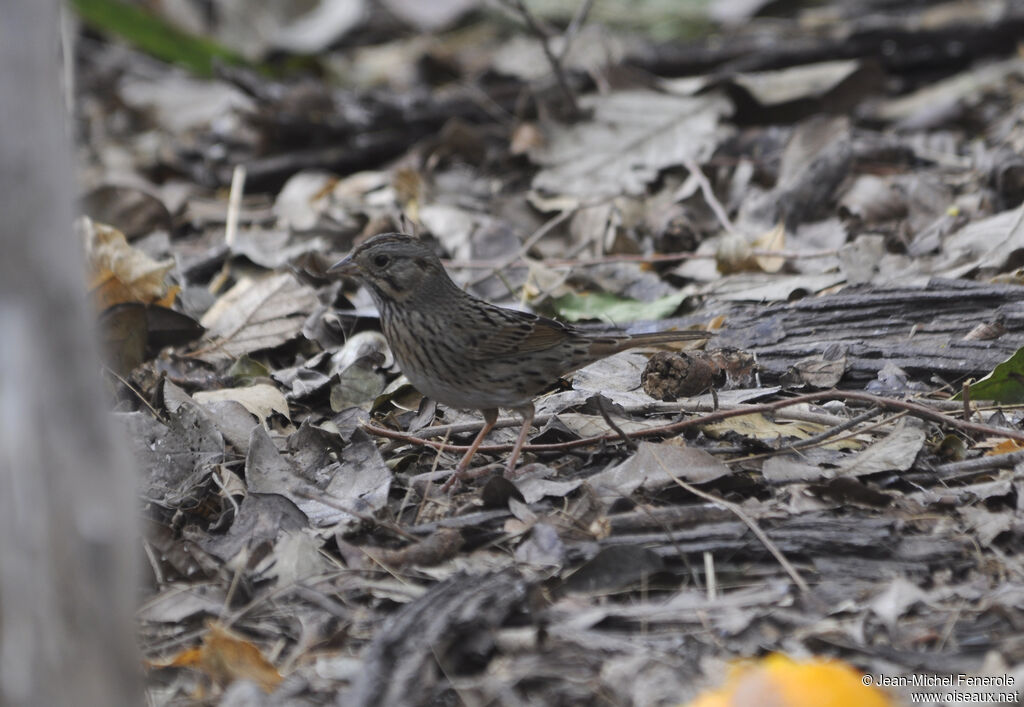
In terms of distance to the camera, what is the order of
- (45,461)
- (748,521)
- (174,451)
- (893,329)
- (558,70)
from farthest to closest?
(558,70)
(893,329)
(174,451)
(748,521)
(45,461)

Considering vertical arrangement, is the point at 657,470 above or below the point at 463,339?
below

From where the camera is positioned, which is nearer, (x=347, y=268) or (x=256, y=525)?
(x=256, y=525)

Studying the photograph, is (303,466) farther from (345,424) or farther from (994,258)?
(994,258)

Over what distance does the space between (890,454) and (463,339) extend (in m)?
1.78

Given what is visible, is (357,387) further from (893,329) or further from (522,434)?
(893,329)

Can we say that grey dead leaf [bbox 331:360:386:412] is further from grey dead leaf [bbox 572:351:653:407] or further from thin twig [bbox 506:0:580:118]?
thin twig [bbox 506:0:580:118]

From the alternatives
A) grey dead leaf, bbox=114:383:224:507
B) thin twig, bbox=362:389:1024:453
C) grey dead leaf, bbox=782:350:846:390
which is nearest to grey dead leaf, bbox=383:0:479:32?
grey dead leaf, bbox=782:350:846:390

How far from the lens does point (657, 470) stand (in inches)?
154

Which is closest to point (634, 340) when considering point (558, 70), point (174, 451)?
point (174, 451)

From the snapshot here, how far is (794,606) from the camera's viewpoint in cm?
317

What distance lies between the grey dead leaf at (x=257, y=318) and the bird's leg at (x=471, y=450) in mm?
1259

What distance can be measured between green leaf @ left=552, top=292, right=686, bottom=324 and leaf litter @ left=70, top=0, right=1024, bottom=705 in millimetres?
29

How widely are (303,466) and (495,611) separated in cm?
156

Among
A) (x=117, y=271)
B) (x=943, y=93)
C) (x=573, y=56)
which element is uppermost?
(x=573, y=56)
